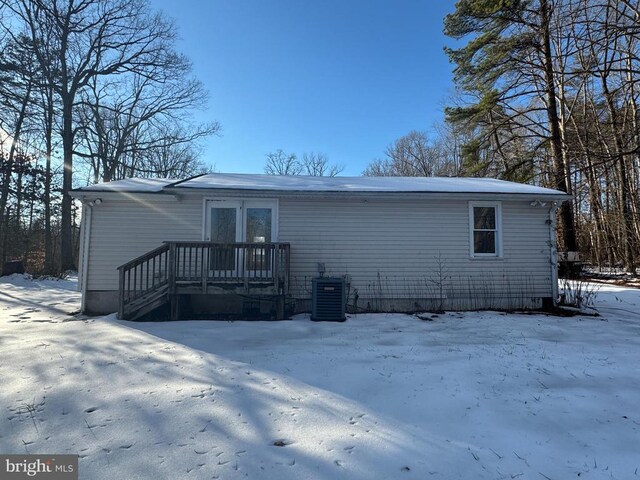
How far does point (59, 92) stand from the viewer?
56.4ft

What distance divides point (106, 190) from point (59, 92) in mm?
14326

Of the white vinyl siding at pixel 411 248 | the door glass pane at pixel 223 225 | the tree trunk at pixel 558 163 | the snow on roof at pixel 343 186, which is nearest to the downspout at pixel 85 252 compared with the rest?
the snow on roof at pixel 343 186

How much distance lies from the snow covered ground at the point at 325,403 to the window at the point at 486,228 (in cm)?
275

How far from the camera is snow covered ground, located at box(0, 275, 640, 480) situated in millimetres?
2352

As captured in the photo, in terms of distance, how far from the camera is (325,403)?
10.4 ft

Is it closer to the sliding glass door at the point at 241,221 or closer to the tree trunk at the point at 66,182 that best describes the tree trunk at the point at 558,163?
the sliding glass door at the point at 241,221

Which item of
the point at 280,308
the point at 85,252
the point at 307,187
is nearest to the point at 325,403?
the point at 280,308

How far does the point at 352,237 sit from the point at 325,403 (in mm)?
5043

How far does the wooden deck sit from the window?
4450 mm

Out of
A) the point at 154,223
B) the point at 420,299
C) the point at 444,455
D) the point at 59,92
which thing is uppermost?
the point at 59,92

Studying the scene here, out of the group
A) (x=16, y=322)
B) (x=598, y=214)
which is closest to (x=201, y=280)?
(x=16, y=322)

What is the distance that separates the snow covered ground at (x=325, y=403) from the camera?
2.35 metres

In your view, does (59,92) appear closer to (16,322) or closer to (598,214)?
(16,322)

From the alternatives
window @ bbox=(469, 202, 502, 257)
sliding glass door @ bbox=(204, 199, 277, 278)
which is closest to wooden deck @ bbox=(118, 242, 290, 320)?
sliding glass door @ bbox=(204, 199, 277, 278)
